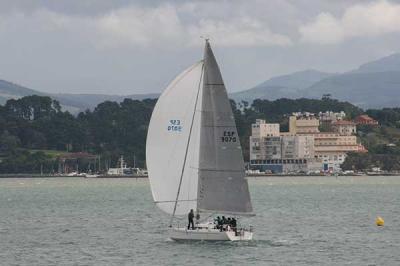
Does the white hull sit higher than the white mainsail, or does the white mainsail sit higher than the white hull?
the white mainsail

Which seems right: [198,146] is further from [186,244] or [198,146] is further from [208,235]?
[186,244]

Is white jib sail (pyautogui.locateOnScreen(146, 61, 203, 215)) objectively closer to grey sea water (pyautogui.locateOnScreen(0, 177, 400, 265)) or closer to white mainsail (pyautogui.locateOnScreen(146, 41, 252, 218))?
white mainsail (pyautogui.locateOnScreen(146, 41, 252, 218))

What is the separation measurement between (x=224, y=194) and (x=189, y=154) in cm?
240

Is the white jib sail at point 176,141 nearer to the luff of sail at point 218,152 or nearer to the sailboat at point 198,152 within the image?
the sailboat at point 198,152

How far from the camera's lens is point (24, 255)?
5203 cm

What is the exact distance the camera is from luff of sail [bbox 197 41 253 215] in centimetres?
5141

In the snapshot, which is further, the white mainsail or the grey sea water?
the white mainsail

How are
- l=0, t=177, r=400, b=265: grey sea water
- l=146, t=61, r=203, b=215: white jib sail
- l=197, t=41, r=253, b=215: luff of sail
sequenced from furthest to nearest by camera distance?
l=146, t=61, r=203, b=215: white jib sail, l=197, t=41, r=253, b=215: luff of sail, l=0, t=177, r=400, b=265: grey sea water

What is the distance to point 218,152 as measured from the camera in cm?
5153

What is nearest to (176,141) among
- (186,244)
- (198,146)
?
(198,146)

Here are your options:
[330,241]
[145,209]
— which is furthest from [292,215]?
[330,241]

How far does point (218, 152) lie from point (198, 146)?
99cm

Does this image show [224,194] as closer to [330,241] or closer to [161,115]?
[161,115]

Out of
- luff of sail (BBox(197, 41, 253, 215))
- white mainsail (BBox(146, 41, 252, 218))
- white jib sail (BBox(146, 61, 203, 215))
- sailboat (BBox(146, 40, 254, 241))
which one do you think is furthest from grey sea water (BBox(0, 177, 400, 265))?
white jib sail (BBox(146, 61, 203, 215))
